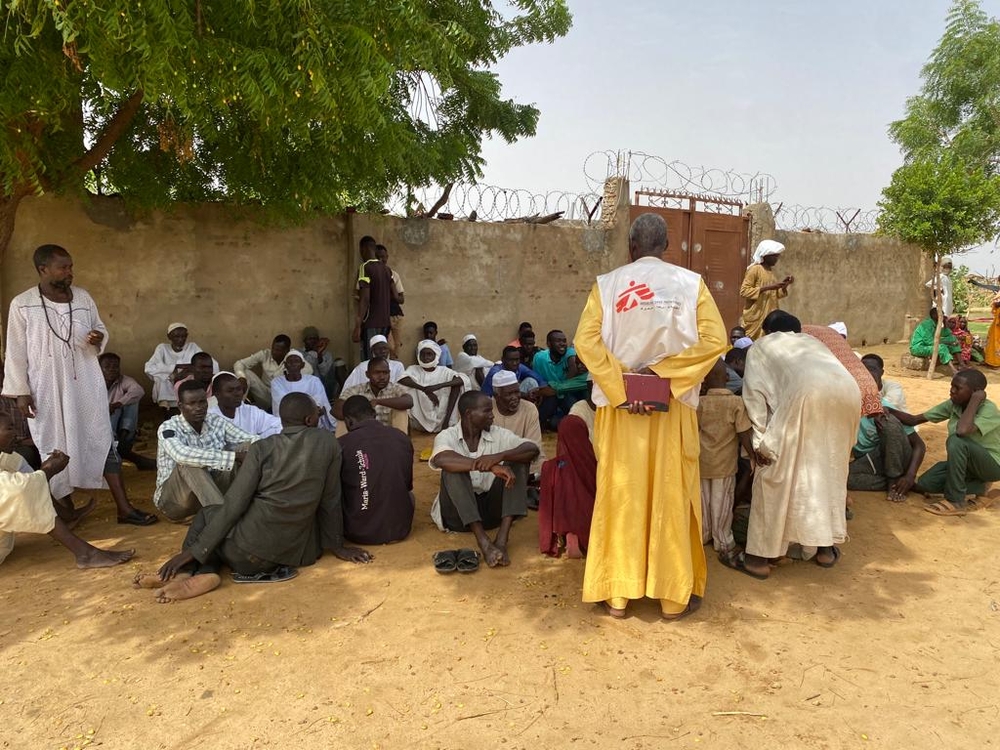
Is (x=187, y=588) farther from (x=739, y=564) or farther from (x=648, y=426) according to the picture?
(x=739, y=564)

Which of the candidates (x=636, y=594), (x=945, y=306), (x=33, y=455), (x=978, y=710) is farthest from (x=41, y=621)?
(x=945, y=306)

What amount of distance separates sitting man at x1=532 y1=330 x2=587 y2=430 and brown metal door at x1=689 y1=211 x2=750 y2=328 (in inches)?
203

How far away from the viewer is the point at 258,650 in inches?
125

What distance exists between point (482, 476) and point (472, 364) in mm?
3765

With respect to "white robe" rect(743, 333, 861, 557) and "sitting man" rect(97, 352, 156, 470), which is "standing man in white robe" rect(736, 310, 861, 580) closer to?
"white robe" rect(743, 333, 861, 557)

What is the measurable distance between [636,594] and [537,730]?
962 mm

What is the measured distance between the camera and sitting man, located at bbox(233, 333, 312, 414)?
23.3 feet

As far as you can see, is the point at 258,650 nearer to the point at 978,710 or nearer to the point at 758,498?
the point at 758,498

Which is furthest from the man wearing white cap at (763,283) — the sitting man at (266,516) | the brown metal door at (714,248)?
the sitting man at (266,516)

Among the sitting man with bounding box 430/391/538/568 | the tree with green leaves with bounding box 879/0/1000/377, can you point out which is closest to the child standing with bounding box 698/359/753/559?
the sitting man with bounding box 430/391/538/568

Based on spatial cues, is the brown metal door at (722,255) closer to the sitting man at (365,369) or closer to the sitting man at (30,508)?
the sitting man at (365,369)

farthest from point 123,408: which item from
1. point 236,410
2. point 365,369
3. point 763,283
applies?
point 763,283

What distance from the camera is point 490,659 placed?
3.14 metres

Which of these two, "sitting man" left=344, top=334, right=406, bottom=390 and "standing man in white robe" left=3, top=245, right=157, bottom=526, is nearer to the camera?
"standing man in white robe" left=3, top=245, right=157, bottom=526
